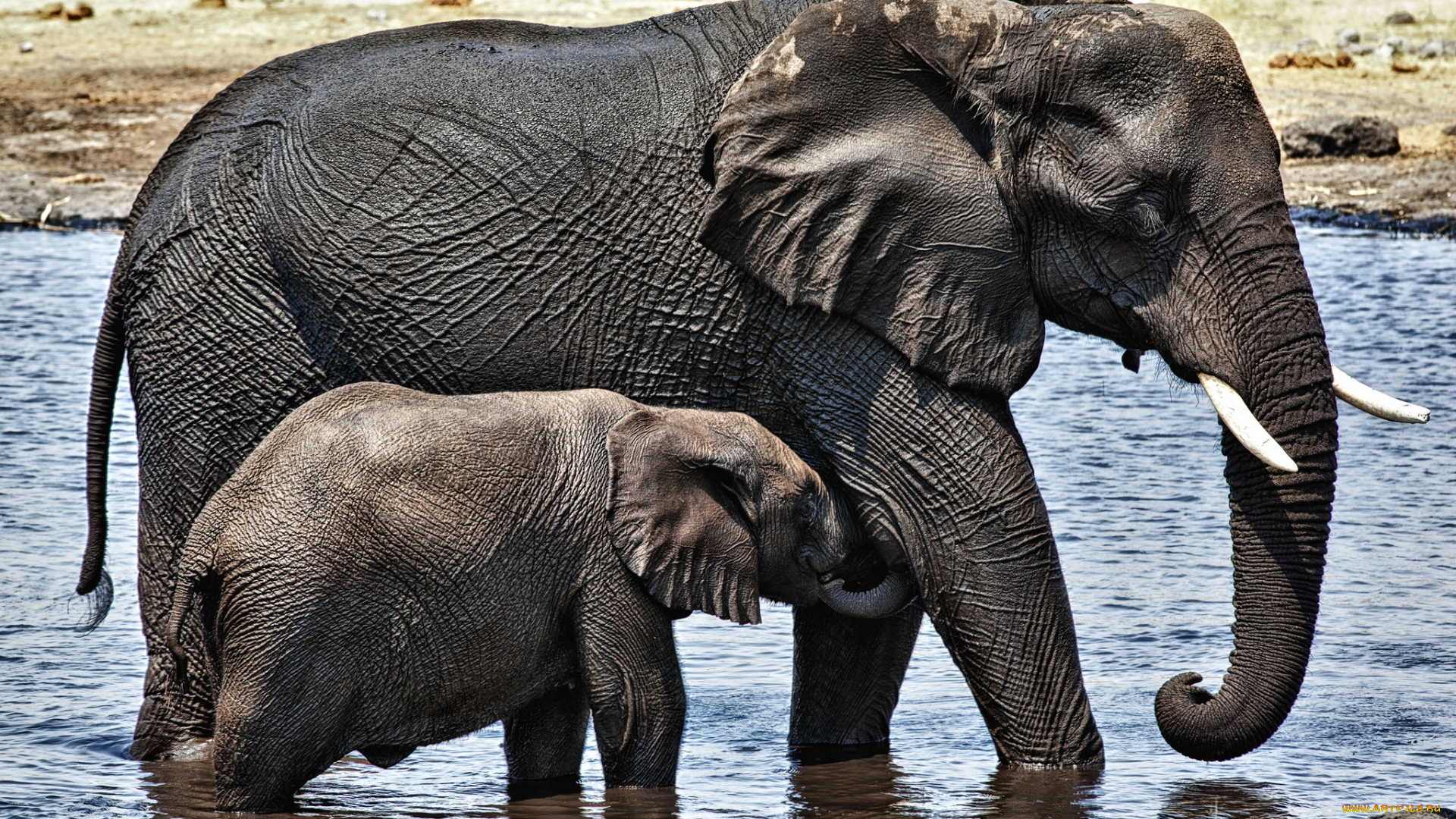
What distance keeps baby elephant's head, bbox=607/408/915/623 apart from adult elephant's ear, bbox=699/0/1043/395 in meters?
0.49

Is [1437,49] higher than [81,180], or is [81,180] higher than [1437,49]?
[1437,49]

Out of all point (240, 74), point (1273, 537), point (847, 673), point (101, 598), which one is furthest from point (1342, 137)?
point (101, 598)

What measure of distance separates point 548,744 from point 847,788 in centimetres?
96

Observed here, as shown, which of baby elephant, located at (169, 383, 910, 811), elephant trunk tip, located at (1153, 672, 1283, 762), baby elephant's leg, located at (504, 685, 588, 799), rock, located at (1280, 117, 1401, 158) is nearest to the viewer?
baby elephant, located at (169, 383, 910, 811)

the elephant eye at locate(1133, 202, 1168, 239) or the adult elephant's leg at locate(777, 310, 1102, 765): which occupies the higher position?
the elephant eye at locate(1133, 202, 1168, 239)

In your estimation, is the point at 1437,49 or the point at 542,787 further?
the point at 1437,49

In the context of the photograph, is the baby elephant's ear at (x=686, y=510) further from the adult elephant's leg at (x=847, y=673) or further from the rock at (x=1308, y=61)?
the rock at (x=1308, y=61)

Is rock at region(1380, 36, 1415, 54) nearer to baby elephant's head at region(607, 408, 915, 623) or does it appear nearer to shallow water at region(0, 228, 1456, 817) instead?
shallow water at region(0, 228, 1456, 817)

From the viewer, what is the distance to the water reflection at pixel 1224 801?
6285 mm

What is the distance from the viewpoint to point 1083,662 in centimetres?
794

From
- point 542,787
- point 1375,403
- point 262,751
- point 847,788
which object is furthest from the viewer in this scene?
point 847,788

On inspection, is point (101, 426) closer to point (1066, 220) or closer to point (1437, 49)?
point (1066, 220)

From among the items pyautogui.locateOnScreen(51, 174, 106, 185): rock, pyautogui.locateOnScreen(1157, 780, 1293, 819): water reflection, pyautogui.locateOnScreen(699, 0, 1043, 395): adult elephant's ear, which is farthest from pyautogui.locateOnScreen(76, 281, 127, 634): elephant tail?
pyautogui.locateOnScreen(51, 174, 106, 185): rock

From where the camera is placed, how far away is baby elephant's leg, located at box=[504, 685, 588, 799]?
21.1 feet
